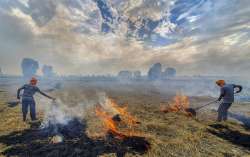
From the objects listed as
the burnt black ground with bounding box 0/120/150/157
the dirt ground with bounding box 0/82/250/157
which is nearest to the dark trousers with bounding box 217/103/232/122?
the dirt ground with bounding box 0/82/250/157

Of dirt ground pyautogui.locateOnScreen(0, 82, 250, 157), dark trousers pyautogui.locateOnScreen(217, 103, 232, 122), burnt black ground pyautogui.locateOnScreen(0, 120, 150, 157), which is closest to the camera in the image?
burnt black ground pyautogui.locateOnScreen(0, 120, 150, 157)

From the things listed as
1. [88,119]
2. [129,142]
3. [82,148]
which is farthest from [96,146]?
[88,119]

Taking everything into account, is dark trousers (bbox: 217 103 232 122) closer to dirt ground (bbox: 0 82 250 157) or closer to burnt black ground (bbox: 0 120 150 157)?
dirt ground (bbox: 0 82 250 157)

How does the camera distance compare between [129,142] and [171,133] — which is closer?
[129,142]

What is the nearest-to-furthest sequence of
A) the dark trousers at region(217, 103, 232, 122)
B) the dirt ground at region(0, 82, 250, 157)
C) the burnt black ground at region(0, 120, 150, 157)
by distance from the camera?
the burnt black ground at region(0, 120, 150, 157) → the dirt ground at region(0, 82, 250, 157) → the dark trousers at region(217, 103, 232, 122)

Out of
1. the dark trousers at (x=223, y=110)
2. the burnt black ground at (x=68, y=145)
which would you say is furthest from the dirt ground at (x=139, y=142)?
the dark trousers at (x=223, y=110)

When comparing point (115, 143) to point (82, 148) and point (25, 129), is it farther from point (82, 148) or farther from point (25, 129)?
point (25, 129)

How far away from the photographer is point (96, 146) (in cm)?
779

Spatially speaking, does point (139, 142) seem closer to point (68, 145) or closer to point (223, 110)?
point (68, 145)

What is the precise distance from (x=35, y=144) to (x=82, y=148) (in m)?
2.33

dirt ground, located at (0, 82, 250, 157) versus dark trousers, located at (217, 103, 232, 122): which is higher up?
dark trousers, located at (217, 103, 232, 122)

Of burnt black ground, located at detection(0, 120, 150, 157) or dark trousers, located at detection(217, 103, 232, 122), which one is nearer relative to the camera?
burnt black ground, located at detection(0, 120, 150, 157)

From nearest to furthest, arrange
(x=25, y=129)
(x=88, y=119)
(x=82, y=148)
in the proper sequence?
(x=82, y=148) < (x=25, y=129) < (x=88, y=119)

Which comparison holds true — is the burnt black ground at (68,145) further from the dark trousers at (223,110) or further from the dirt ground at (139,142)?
the dark trousers at (223,110)
